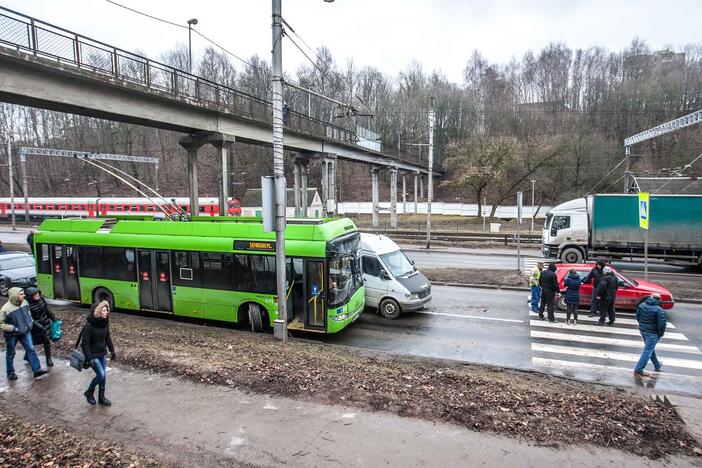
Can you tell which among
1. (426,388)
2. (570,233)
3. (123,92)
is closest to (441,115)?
(570,233)

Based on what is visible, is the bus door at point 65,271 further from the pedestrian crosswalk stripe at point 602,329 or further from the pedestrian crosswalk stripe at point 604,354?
the pedestrian crosswalk stripe at point 602,329

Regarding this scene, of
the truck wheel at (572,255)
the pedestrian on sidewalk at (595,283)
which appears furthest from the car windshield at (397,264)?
the truck wheel at (572,255)

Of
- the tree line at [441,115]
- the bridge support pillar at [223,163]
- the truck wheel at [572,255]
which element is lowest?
the truck wheel at [572,255]

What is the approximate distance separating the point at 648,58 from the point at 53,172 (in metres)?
116

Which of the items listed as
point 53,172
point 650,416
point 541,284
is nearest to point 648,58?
point 541,284

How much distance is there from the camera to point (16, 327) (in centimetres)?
731

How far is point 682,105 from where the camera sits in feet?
217

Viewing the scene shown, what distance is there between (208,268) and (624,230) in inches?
834

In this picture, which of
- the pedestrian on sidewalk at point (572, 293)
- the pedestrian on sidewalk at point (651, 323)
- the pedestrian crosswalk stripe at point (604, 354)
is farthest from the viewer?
the pedestrian on sidewalk at point (572, 293)

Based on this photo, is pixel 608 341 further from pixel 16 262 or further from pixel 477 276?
pixel 16 262

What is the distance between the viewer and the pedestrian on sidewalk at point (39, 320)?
7.86 meters

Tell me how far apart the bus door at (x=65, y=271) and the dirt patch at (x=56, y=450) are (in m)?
8.46

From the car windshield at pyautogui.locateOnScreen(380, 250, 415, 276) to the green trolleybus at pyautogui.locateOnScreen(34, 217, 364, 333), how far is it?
Answer: 5.34 ft

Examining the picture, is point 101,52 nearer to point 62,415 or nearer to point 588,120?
point 62,415
